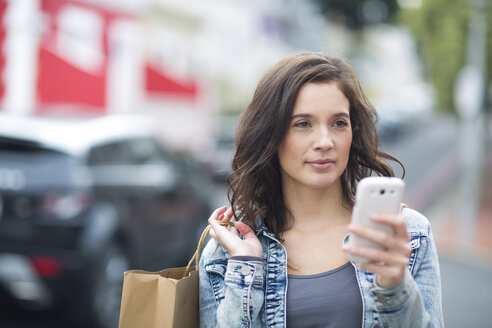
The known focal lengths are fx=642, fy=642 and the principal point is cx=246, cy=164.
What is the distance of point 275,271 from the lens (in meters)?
2.01

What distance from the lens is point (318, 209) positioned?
2.11 metres

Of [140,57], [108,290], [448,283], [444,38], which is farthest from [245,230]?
[140,57]

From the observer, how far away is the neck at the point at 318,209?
2107 millimetres

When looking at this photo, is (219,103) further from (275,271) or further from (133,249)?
(275,271)

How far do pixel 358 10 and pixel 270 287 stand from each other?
157 ft

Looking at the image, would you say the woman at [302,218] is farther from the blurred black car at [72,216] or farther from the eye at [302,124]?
the blurred black car at [72,216]

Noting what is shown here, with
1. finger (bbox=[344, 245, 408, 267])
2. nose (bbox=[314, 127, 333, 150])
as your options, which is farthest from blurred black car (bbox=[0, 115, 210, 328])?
finger (bbox=[344, 245, 408, 267])

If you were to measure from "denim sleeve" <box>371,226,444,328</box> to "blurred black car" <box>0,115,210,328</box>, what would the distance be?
3559 millimetres

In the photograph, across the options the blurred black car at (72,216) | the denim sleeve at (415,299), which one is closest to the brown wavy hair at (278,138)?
the denim sleeve at (415,299)

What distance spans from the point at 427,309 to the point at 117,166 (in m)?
4.35

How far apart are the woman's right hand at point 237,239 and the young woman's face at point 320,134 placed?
0.79 ft

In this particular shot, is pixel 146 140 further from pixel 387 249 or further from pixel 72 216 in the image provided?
pixel 387 249

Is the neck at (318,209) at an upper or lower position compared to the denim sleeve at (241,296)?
upper

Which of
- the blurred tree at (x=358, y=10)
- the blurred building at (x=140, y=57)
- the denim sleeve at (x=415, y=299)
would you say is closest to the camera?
the denim sleeve at (x=415, y=299)
